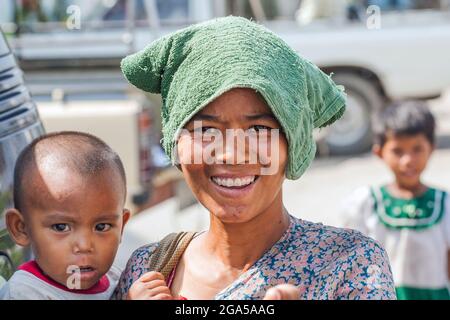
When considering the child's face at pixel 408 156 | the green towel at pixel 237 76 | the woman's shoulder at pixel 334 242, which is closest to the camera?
the green towel at pixel 237 76

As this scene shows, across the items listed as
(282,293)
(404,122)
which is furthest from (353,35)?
(282,293)

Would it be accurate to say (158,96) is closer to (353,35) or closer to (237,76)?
(353,35)

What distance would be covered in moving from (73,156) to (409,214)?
2180 mm

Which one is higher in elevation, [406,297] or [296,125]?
[296,125]

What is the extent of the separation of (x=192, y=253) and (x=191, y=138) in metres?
0.33

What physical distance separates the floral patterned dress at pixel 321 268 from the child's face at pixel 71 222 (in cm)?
30

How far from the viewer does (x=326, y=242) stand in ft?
6.24

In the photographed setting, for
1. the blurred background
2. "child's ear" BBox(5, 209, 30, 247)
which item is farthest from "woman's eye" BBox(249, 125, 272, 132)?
the blurred background

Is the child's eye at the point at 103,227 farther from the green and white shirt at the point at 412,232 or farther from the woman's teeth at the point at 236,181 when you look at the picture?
the green and white shirt at the point at 412,232

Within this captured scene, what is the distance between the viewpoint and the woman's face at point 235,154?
179 centimetres

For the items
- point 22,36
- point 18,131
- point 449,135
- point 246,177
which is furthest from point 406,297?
point 449,135

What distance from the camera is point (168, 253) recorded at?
2039 mm

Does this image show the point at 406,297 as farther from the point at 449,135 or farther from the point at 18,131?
the point at 449,135

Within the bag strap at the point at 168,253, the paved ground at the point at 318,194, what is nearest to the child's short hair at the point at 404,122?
the paved ground at the point at 318,194
